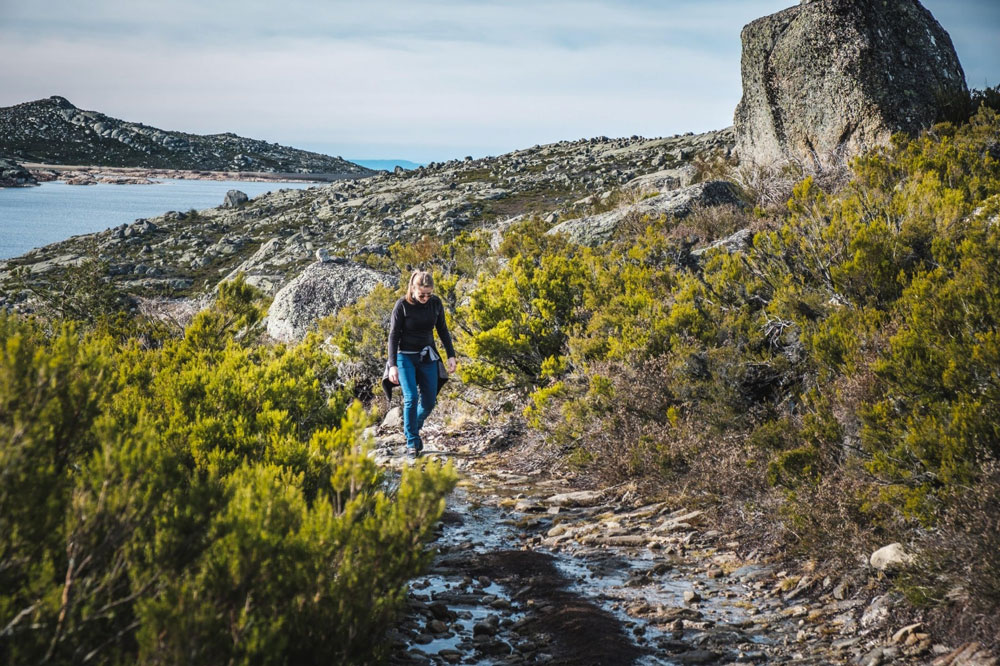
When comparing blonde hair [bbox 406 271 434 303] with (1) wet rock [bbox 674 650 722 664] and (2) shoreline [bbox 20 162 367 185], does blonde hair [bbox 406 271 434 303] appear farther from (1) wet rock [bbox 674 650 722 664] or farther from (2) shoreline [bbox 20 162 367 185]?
(2) shoreline [bbox 20 162 367 185]

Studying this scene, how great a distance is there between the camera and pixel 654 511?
19.2 ft

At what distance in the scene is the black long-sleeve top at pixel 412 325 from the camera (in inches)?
275

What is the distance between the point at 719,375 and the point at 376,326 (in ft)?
18.8

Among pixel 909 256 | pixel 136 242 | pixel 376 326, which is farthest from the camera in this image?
pixel 136 242

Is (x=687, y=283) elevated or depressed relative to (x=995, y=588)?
elevated

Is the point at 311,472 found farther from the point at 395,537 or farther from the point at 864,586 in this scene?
the point at 864,586

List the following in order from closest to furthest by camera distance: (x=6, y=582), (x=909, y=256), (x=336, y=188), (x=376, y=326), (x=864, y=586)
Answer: (x=6, y=582) → (x=864, y=586) → (x=909, y=256) → (x=376, y=326) → (x=336, y=188)

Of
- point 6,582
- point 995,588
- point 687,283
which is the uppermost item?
point 687,283

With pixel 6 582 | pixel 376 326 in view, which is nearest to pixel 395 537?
pixel 6 582

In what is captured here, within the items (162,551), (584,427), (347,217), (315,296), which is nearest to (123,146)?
(347,217)

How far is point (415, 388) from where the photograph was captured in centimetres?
722

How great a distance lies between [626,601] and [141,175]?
354 ft

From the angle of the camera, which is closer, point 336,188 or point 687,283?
point 687,283

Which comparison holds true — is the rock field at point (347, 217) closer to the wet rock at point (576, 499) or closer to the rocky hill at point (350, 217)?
the rocky hill at point (350, 217)
